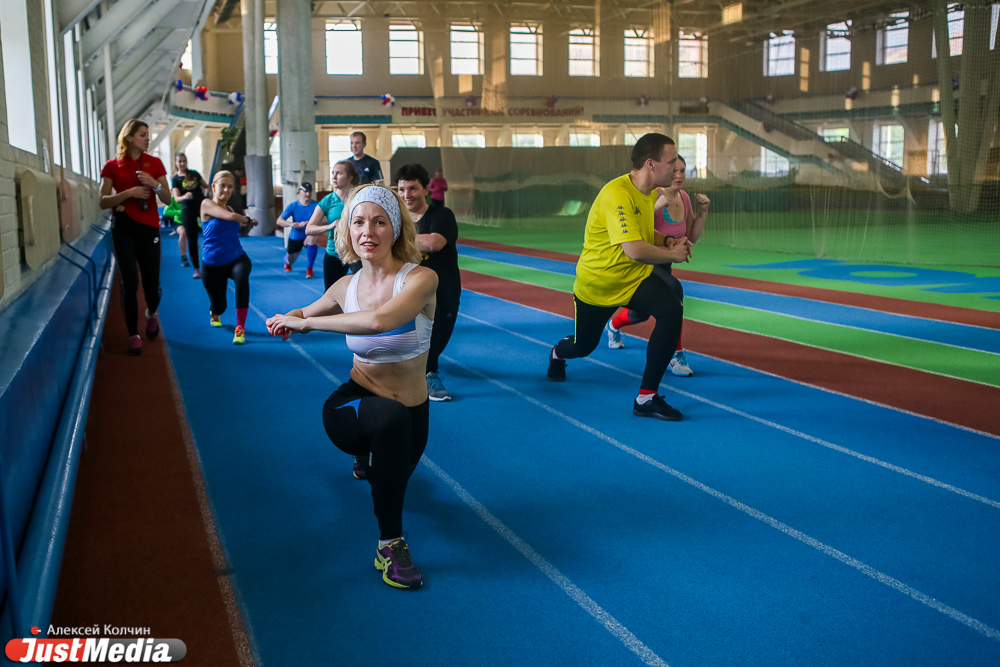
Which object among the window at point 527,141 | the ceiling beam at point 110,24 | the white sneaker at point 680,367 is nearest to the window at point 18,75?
the white sneaker at point 680,367

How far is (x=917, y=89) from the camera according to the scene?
61.5ft

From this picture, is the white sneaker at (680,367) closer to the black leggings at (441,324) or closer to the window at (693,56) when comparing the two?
the black leggings at (441,324)

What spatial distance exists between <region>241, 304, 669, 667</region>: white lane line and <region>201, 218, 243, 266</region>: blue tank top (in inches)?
172

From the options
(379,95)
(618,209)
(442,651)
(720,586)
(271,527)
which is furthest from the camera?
(379,95)

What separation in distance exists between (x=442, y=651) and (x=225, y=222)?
6447 mm

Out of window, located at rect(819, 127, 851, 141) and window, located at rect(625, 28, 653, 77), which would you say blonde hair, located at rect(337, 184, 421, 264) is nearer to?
window, located at rect(819, 127, 851, 141)

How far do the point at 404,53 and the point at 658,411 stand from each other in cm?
4275

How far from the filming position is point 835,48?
1972 centimetres

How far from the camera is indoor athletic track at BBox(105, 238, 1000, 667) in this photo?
300 centimetres

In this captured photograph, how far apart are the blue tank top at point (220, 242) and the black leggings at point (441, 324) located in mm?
2940

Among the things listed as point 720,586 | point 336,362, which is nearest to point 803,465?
point 720,586

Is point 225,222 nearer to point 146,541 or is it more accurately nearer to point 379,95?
point 146,541

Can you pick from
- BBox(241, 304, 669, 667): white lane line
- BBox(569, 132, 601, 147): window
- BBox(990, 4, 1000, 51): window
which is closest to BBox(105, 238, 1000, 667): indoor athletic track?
BBox(241, 304, 669, 667): white lane line

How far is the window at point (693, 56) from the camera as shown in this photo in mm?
22469
